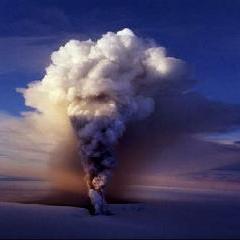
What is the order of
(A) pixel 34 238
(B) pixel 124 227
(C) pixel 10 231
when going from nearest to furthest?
Answer: (A) pixel 34 238 → (C) pixel 10 231 → (B) pixel 124 227

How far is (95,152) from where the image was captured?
639 feet

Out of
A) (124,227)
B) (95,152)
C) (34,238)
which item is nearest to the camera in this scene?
(34,238)

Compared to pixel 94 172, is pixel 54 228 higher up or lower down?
lower down

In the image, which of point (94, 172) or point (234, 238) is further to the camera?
point (94, 172)

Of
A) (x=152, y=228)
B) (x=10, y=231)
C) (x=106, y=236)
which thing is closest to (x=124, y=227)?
(x=152, y=228)

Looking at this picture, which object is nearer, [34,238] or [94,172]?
[34,238]

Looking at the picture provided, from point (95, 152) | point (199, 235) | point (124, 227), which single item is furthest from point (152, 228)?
point (95, 152)

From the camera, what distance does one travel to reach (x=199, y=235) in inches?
6658

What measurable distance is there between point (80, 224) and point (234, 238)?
61562 mm

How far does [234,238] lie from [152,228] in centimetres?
3795

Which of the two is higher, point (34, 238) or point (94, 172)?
point (94, 172)

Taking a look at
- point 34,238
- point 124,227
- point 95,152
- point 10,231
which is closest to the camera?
point 34,238

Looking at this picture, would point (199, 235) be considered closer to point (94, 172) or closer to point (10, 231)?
Result: point (94, 172)

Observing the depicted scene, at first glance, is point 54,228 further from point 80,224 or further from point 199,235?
point 199,235
